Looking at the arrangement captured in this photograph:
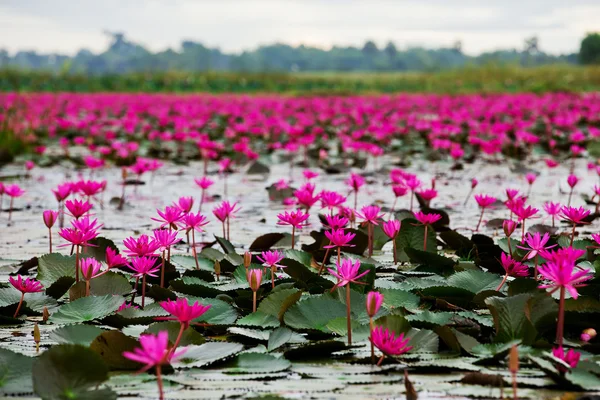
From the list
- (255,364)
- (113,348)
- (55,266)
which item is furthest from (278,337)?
(55,266)

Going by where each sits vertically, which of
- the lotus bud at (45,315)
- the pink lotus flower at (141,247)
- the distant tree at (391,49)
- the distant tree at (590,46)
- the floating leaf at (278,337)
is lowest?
the lotus bud at (45,315)

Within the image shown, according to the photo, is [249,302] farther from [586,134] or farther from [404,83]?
[404,83]

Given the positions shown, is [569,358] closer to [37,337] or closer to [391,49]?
[37,337]

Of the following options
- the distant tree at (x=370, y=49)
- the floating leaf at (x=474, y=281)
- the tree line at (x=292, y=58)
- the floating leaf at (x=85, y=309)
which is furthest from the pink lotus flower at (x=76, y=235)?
the distant tree at (x=370, y=49)

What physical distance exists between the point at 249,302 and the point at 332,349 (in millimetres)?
487

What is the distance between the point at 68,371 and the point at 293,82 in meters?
28.2

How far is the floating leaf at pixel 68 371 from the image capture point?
1.41 meters

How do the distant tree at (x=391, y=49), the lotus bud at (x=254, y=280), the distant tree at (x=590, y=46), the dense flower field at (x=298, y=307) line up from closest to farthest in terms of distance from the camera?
the dense flower field at (x=298, y=307), the lotus bud at (x=254, y=280), the distant tree at (x=590, y=46), the distant tree at (x=391, y=49)

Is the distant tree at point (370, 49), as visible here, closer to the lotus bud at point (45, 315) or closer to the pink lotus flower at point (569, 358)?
the lotus bud at point (45, 315)

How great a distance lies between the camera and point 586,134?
32.5ft

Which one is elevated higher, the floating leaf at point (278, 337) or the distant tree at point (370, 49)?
the distant tree at point (370, 49)

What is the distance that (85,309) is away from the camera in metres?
2.07

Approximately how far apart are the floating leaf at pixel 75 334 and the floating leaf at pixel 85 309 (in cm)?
24

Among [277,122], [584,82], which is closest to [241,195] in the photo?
[277,122]
